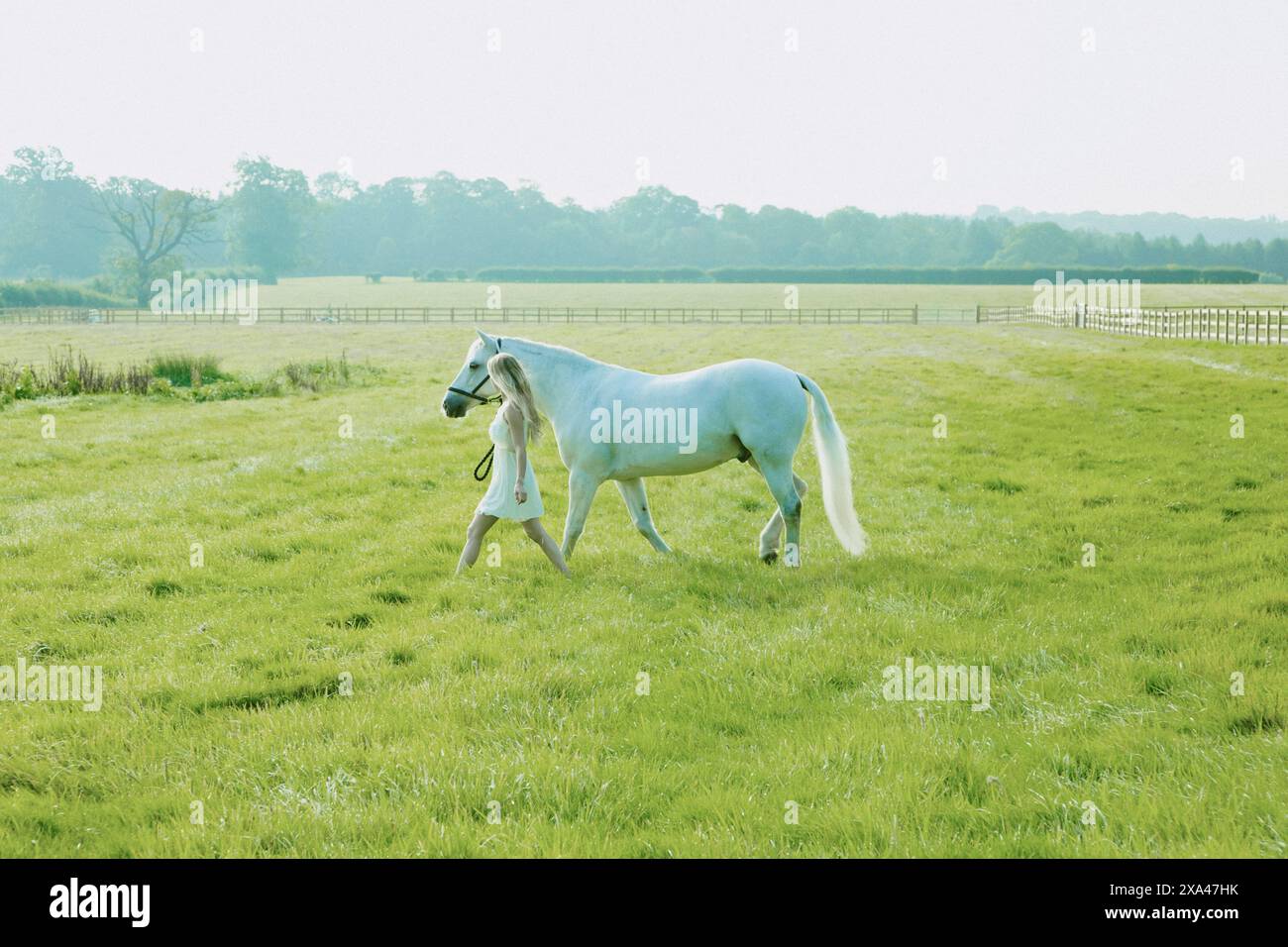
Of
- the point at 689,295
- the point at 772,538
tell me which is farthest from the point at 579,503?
the point at 689,295

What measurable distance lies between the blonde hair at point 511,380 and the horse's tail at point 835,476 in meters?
2.31

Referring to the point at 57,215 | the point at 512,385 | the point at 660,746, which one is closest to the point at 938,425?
the point at 512,385

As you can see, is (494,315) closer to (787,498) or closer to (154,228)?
(154,228)

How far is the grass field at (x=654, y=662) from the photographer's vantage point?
154 inches

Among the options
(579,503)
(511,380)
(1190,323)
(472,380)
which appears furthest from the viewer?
(1190,323)

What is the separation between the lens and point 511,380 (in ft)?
25.4

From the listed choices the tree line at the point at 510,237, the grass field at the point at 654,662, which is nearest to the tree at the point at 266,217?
the tree line at the point at 510,237

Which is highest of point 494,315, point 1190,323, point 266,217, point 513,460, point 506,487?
point 266,217

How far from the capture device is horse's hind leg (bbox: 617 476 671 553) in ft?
27.7

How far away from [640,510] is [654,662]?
2.79 metres

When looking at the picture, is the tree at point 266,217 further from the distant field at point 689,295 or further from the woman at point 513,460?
the woman at point 513,460

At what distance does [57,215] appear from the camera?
128 metres

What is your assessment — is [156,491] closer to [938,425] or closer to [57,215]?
[938,425]

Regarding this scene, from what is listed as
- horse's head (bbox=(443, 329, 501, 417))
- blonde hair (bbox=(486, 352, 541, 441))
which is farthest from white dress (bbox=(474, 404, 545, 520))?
horse's head (bbox=(443, 329, 501, 417))
